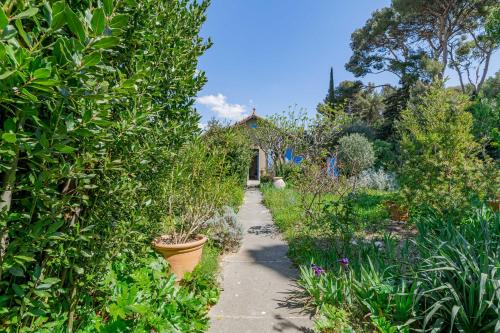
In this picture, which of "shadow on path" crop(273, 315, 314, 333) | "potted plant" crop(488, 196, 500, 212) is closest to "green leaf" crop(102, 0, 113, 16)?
"shadow on path" crop(273, 315, 314, 333)

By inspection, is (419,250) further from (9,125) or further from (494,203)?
(9,125)

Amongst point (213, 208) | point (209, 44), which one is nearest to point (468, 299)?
point (213, 208)

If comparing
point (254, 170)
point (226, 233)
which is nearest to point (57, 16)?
point (226, 233)

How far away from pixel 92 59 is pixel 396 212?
279 inches

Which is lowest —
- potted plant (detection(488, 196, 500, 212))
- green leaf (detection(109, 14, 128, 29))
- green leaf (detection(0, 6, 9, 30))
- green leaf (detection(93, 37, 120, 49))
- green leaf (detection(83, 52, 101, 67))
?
potted plant (detection(488, 196, 500, 212))

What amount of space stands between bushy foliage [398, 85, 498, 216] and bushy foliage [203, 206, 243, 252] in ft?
10.6

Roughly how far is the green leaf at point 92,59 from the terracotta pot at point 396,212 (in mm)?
6780

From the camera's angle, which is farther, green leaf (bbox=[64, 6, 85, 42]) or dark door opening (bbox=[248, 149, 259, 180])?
dark door opening (bbox=[248, 149, 259, 180])

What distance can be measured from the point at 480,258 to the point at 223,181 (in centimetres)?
327

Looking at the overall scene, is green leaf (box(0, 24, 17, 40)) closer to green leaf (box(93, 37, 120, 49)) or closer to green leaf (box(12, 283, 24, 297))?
green leaf (box(93, 37, 120, 49))

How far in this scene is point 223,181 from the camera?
4.27m

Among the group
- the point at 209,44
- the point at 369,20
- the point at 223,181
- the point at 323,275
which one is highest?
the point at 369,20

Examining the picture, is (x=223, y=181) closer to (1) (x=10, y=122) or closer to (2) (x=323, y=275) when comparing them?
(2) (x=323, y=275)

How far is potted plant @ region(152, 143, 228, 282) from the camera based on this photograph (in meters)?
3.05
